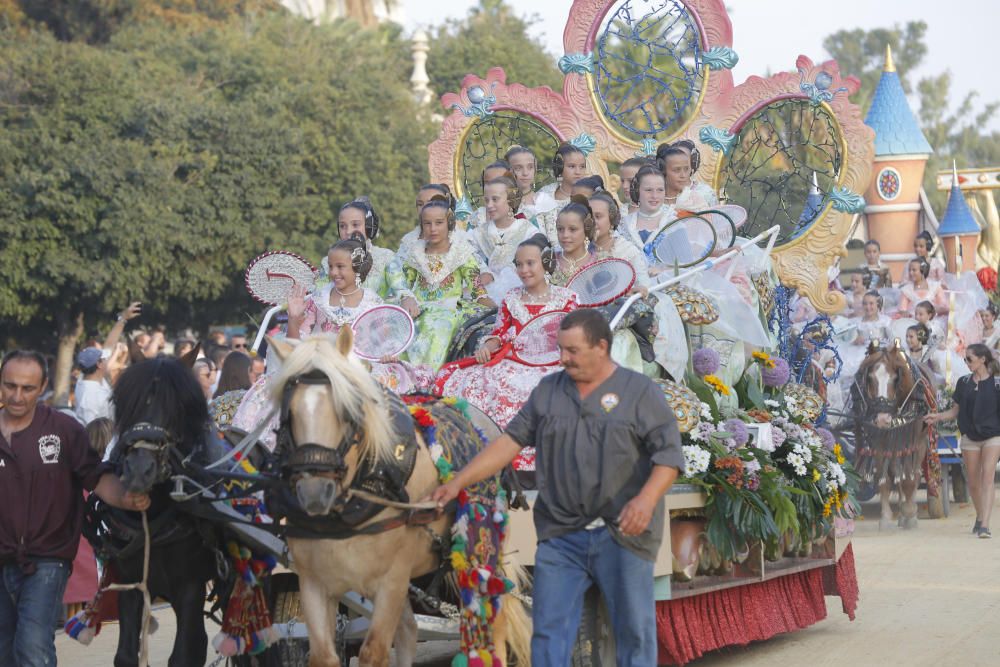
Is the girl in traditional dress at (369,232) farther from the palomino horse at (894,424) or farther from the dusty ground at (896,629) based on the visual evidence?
the palomino horse at (894,424)

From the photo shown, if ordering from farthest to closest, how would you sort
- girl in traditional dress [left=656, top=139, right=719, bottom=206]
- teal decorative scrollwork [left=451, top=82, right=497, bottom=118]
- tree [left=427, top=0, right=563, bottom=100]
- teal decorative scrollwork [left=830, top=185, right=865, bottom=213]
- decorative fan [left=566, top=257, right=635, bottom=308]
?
tree [left=427, top=0, right=563, bottom=100] → teal decorative scrollwork [left=451, top=82, right=497, bottom=118] → girl in traditional dress [left=656, top=139, right=719, bottom=206] → teal decorative scrollwork [left=830, top=185, right=865, bottom=213] → decorative fan [left=566, top=257, right=635, bottom=308]

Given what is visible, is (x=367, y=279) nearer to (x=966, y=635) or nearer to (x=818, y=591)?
(x=818, y=591)

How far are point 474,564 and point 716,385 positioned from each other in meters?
3.11

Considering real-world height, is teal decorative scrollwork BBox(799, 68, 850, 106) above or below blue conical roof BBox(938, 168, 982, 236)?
below

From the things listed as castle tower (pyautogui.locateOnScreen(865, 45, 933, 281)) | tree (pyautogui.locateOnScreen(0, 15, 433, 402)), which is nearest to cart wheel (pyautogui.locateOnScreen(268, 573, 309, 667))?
tree (pyautogui.locateOnScreen(0, 15, 433, 402))

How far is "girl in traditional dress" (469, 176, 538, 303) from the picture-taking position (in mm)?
10289

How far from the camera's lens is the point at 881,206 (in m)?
30.6

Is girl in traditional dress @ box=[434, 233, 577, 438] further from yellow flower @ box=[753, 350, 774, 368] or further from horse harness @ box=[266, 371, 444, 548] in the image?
yellow flower @ box=[753, 350, 774, 368]

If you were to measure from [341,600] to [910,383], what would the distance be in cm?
1119

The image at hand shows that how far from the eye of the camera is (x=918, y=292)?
20844 millimetres

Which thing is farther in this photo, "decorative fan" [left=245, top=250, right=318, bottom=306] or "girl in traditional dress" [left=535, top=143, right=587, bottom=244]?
"girl in traditional dress" [left=535, top=143, right=587, bottom=244]

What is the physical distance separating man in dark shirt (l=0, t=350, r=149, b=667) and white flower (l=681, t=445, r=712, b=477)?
304 cm

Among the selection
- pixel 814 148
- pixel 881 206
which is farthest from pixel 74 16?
pixel 814 148

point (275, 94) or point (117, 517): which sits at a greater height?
point (275, 94)
